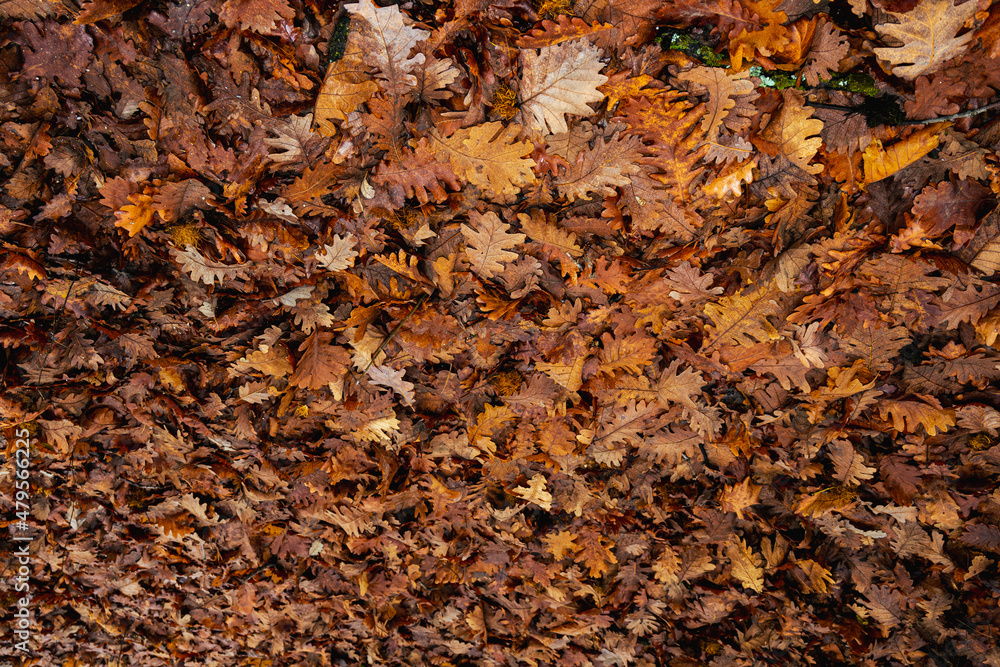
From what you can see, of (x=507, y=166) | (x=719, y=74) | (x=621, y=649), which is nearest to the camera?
(x=719, y=74)

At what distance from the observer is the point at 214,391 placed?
1.86m

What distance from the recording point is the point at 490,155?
140 cm

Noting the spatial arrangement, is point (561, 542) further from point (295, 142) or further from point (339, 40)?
point (339, 40)

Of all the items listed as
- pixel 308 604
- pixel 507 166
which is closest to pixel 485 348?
pixel 507 166

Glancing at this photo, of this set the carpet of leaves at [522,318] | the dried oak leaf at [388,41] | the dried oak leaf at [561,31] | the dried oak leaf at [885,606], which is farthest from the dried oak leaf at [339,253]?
the dried oak leaf at [885,606]

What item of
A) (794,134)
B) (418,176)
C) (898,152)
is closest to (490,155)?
(418,176)

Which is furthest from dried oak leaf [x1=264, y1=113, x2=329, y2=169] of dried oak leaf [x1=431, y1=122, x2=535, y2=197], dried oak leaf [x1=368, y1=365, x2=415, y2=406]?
dried oak leaf [x1=368, y1=365, x2=415, y2=406]

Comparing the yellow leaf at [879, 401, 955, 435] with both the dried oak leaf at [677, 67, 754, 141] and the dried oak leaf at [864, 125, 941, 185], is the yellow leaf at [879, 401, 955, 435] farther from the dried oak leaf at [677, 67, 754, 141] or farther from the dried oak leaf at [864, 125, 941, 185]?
the dried oak leaf at [677, 67, 754, 141]

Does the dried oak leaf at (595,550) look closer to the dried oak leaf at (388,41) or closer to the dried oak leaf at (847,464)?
the dried oak leaf at (847,464)

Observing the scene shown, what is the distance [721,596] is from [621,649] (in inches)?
20.8

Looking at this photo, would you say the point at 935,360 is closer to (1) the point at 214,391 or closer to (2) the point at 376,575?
(2) the point at 376,575

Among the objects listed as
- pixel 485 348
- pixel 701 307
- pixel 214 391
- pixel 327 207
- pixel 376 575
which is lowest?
pixel 376 575

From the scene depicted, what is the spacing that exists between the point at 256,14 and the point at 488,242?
95 centimetres

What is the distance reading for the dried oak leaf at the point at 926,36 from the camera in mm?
1154
